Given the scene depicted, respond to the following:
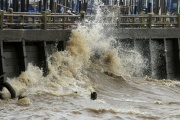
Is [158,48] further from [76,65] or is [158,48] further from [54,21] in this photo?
[76,65]

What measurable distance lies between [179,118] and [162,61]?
36.2 feet

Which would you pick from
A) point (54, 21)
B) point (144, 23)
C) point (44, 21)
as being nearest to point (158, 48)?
point (144, 23)

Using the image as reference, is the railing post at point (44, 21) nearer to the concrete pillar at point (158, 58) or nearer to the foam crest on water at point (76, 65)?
the foam crest on water at point (76, 65)

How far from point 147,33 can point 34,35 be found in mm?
7156

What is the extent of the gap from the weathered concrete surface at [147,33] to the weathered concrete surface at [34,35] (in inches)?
134

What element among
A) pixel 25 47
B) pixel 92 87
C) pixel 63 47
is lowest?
pixel 92 87

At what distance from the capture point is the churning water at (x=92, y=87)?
20344 millimetres

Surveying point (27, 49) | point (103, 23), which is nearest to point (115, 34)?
point (103, 23)

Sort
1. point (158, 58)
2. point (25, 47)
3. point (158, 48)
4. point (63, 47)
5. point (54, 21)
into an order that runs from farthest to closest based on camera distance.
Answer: point (158, 48) < point (158, 58) < point (54, 21) < point (63, 47) < point (25, 47)

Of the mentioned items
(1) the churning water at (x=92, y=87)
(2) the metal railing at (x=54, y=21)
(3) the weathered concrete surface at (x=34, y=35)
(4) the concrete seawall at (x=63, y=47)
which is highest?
(2) the metal railing at (x=54, y=21)

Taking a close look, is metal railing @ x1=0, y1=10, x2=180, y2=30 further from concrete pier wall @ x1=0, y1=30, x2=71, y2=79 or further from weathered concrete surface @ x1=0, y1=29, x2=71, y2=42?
concrete pier wall @ x1=0, y1=30, x2=71, y2=79

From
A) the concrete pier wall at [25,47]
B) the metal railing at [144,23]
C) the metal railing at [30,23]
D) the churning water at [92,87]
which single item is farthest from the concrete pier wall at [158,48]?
the concrete pier wall at [25,47]

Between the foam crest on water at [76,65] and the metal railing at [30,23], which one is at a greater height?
the metal railing at [30,23]

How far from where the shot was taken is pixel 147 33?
30531 mm
